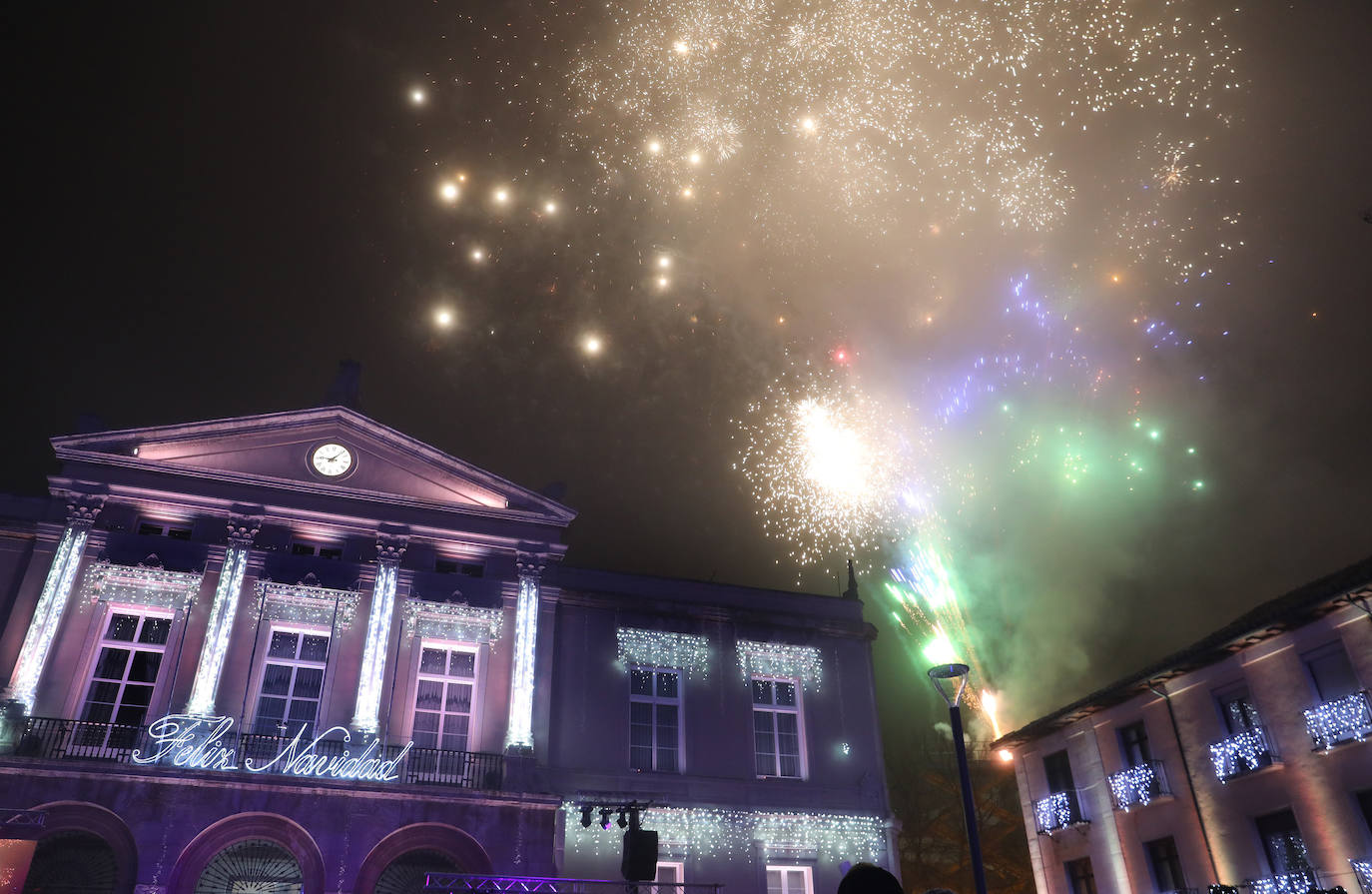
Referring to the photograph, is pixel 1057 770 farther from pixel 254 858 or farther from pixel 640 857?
pixel 254 858

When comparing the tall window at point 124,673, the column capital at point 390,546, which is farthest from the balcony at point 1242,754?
the tall window at point 124,673

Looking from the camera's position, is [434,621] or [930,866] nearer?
[434,621]

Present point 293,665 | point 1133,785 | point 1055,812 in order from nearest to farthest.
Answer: point 293,665 < point 1133,785 < point 1055,812

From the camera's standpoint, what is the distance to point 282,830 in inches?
767

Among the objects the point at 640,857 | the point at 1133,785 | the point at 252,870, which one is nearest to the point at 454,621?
the point at 252,870

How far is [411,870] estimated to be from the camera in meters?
20.1

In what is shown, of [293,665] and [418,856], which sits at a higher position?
[293,665]

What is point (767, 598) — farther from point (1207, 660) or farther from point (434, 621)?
point (1207, 660)

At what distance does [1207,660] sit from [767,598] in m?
11.1

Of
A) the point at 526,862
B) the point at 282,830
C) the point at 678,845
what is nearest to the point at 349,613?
the point at 282,830

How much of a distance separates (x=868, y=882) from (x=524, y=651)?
65.8ft

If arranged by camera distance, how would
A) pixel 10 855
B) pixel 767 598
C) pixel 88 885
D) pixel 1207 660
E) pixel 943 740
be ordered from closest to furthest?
pixel 10 855 → pixel 88 885 → pixel 1207 660 → pixel 767 598 → pixel 943 740

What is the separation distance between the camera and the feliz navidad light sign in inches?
768

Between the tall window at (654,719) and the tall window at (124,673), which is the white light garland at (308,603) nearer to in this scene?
the tall window at (124,673)
